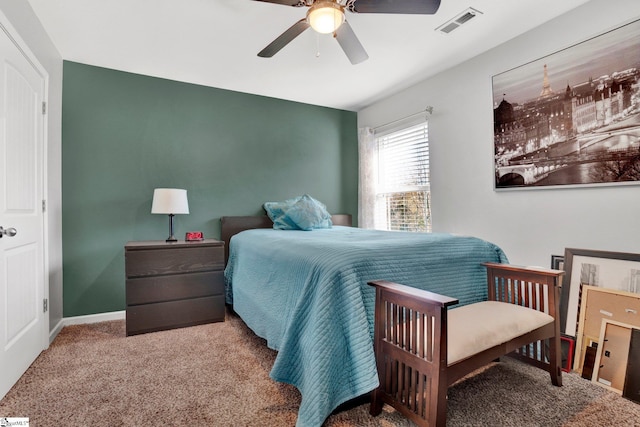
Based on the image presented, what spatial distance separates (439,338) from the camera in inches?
48.4

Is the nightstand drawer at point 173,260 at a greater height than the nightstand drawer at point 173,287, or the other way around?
the nightstand drawer at point 173,260

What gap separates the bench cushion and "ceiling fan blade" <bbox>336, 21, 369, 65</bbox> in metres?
1.72

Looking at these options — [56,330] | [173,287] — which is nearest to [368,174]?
[173,287]

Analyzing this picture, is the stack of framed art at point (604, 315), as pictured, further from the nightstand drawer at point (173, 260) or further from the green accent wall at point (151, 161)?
the green accent wall at point (151, 161)

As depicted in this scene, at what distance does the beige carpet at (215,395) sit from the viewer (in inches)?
58.4

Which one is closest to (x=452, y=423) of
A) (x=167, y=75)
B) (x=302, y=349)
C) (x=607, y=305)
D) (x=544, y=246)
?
(x=302, y=349)

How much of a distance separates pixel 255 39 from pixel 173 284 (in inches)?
83.4

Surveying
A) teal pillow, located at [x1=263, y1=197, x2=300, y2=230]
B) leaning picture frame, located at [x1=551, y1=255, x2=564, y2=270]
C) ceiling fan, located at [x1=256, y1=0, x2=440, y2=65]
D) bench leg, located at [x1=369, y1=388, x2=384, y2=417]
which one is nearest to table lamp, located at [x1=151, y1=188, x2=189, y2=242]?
teal pillow, located at [x1=263, y1=197, x2=300, y2=230]

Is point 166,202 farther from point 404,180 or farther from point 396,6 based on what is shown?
point 404,180

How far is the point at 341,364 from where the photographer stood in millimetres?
1436

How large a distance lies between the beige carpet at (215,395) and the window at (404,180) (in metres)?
1.87

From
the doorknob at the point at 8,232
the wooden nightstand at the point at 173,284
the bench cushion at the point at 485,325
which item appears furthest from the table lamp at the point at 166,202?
the bench cushion at the point at 485,325

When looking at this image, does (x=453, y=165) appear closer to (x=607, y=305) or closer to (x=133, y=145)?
(x=607, y=305)

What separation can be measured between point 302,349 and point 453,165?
2.39 m
